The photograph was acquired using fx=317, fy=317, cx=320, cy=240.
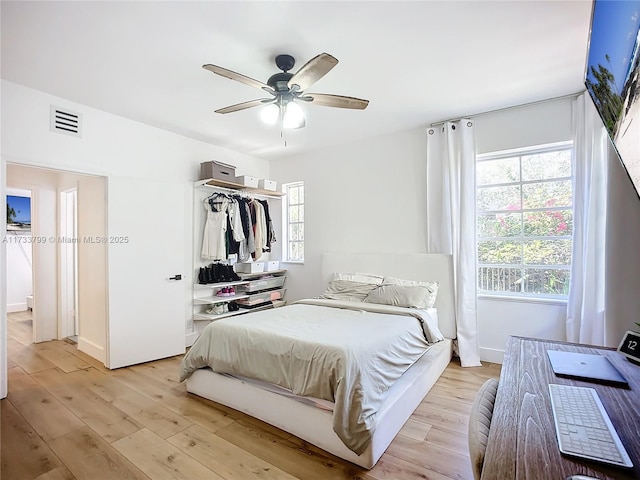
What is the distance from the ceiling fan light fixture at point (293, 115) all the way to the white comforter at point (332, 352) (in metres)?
1.63

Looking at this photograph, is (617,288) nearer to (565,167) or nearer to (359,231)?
(565,167)

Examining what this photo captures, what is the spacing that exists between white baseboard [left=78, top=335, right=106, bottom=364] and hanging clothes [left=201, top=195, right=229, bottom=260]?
1551mm

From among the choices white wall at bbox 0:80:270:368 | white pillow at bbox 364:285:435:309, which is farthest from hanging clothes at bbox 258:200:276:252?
white pillow at bbox 364:285:435:309

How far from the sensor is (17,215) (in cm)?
582

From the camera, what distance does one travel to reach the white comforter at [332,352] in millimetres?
1883

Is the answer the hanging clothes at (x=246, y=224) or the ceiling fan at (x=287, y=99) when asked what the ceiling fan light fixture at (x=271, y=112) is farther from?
the hanging clothes at (x=246, y=224)

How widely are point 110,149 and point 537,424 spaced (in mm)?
4159

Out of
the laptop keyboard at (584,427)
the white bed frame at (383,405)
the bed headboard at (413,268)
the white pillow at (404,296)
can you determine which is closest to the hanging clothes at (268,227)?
the bed headboard at (413,268)

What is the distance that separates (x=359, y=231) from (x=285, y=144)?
165 centimetres

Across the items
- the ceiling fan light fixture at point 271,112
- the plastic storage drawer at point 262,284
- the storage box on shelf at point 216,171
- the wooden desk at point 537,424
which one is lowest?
the plastic storage drawer at point 262,284

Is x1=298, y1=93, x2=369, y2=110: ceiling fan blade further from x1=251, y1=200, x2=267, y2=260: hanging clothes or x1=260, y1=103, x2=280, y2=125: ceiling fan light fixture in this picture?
x1=251, y1=200, x2=267, y2=260: hanging clothes

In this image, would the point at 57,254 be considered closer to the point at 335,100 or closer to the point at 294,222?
the point at 294,222

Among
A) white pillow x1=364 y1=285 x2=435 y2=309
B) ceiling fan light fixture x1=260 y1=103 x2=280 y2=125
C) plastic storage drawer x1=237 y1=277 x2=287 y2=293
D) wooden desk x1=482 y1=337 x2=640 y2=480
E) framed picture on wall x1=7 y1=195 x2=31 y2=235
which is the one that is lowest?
plastic storage drawer x1=237 y1=277 x2=287 y2=293

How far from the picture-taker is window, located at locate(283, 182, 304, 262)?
529 centimetres
